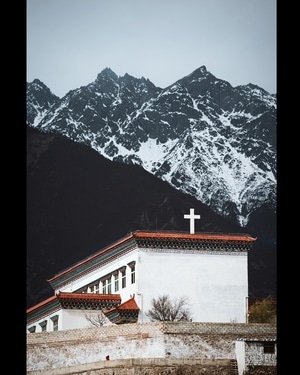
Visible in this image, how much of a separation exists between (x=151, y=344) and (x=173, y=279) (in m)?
10.4

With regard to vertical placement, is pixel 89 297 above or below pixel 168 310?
above

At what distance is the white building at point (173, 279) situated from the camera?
39.8m

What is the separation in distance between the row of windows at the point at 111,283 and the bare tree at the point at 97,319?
Result: 136 cm

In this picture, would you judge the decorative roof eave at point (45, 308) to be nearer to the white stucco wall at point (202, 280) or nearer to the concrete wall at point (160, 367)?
the white stucco wall at point (202, 280)

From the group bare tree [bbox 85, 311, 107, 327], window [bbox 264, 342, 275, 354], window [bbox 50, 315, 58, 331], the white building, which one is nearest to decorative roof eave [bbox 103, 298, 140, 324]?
the white building

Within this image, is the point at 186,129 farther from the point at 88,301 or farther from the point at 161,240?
the point at 88,301

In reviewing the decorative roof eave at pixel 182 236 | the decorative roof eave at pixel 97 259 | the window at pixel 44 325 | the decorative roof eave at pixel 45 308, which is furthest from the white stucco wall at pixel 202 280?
the window at pixel 44 325

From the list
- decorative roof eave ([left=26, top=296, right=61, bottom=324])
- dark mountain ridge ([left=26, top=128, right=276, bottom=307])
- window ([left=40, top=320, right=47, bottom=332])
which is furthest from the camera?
dark mountain ridge ([left=26, top=128, right=276, bottom=307])

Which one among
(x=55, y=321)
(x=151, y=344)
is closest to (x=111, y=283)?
(x=55, y=321)

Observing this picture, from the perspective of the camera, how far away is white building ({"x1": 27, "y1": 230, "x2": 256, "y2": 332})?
39781mm

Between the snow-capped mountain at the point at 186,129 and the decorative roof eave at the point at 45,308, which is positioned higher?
the snow-capped mountain at the point at 186,129

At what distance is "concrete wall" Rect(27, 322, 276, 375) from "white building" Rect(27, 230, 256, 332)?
8.72m

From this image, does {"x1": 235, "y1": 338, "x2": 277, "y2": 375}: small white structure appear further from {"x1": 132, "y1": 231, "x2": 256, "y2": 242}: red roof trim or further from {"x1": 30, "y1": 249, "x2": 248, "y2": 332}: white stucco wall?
{"x1": 132, "y1": 231, "x2": 256, "y2": 242}: red roof trim

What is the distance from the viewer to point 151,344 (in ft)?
96.8
